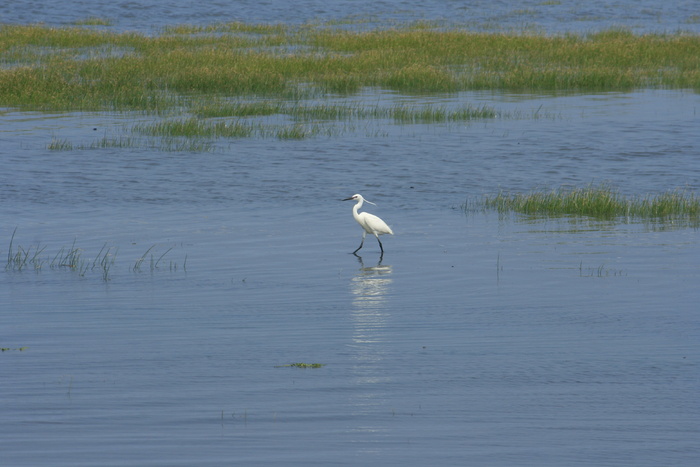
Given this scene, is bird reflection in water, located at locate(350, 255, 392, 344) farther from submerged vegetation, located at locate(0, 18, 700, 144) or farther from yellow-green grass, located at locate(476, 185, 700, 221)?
submerged vegetation, located at locate(0, 18, 700, 144)

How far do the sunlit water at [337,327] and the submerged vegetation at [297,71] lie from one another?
6934mm

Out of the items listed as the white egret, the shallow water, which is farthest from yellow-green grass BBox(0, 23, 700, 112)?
the white egret

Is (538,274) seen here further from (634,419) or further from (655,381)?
(634,419)

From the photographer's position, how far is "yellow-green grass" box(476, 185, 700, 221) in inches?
578

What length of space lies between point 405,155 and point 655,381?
46.1ft

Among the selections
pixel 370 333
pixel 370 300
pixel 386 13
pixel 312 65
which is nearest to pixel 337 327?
pixel 370 333

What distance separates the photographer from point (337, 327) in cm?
850

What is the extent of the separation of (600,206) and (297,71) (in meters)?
18.1

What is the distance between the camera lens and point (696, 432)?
607 cm

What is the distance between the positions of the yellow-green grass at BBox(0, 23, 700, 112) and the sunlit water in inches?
403

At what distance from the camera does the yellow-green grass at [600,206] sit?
14672mm

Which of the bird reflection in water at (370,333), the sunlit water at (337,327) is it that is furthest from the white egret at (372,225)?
the bird reflection in water at (370,333)

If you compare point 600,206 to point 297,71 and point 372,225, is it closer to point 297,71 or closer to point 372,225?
point 372,225

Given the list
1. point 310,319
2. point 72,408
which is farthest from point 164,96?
point 72,408
